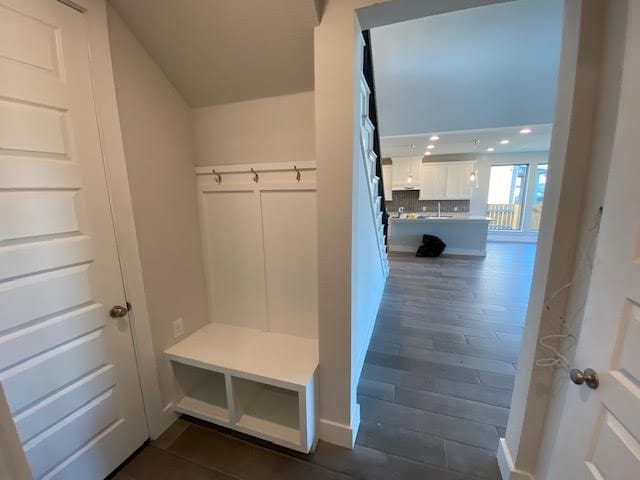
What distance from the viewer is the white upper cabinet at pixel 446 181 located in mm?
7164

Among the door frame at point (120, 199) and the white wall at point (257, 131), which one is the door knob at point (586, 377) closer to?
the white wall at point (257, 131)

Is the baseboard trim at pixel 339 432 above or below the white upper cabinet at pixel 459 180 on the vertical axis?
below

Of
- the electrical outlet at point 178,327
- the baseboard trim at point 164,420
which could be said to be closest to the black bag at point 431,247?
the electrical outlet at point 178,327

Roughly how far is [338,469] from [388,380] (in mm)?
828

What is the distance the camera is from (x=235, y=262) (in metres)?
1.90

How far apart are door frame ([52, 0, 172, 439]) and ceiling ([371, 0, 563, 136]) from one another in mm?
3061

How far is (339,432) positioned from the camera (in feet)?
5.11

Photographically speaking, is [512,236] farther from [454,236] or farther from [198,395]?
[198,395]

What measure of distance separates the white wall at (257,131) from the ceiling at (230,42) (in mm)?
71

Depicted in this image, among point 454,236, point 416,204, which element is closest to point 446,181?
point 416,204

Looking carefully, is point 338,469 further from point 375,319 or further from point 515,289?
point 515,289

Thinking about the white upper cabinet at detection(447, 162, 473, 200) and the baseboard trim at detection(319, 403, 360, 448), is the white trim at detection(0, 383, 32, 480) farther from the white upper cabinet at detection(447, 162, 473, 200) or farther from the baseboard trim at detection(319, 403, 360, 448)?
the white upper cabinet at detection(447, 162, 473, 200)

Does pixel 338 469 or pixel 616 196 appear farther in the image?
pixel 338 469

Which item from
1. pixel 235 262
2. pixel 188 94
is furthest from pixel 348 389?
pixel 188 94
